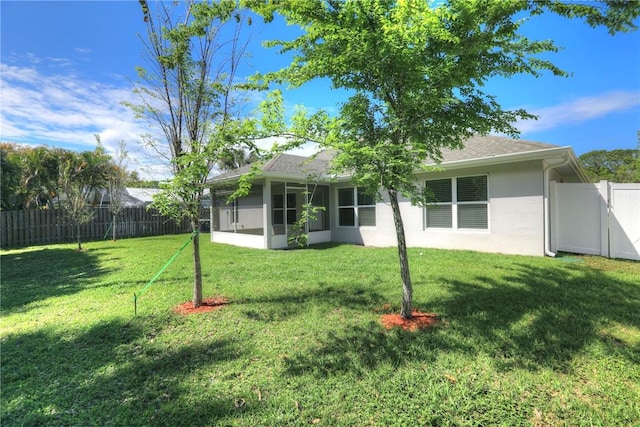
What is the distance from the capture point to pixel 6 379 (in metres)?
3.03

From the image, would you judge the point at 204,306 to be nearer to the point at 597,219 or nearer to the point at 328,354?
the point at 328,354

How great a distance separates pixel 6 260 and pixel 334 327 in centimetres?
1266

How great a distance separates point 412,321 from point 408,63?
10.9 feet

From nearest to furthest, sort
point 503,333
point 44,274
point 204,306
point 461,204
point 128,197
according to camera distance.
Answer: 1. point 503,333
2. point 204,306
3. point 44,274
4. point 461,204
5. point 128,197

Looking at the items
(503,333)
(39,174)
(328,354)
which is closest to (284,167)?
(328,354)

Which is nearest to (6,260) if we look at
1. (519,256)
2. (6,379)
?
(6,379)

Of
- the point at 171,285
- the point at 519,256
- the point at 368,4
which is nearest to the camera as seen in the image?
the point at 368,4

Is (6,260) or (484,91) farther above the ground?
(484,91)

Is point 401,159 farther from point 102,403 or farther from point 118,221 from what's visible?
point 118,221

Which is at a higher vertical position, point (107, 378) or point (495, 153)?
point (495, 153)

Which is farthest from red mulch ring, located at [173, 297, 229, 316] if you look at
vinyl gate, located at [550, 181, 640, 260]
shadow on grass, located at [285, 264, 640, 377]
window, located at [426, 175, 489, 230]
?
vinyl gate, located at [550, 181, 640, 260]

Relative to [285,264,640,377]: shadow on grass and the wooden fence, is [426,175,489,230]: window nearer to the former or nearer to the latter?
[285,264,640,377]: shadow on grass

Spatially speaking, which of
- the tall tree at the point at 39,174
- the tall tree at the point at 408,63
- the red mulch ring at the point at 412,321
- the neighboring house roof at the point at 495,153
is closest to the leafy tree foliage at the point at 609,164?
the neighboring house roof at the point at 495,153

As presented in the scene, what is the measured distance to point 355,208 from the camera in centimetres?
1231
